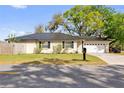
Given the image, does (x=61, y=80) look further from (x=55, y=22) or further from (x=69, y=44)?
(x=55, y=22)

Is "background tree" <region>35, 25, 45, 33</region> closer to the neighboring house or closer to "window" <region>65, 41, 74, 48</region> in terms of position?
the neighboring house

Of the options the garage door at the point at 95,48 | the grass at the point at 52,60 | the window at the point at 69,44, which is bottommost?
the grass at the point at 52,60

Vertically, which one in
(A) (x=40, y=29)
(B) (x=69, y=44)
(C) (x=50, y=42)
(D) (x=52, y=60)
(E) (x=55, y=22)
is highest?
(E) (x=55, y=22)

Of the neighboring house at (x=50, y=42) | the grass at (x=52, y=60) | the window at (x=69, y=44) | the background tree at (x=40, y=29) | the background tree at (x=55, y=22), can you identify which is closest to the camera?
the grass at (x=52, y=60)

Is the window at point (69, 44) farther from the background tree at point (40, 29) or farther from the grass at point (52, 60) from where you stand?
the background tree at point (40, 29)

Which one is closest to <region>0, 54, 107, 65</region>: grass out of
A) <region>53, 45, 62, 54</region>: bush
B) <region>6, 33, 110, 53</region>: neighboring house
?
<region>53, 45, 62, 54</region>: bush

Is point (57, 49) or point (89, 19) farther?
point (89, 19)

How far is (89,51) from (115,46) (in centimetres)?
756

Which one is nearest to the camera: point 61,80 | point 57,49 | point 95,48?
point 61,80

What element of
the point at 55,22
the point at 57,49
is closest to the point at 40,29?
the point at 55,22

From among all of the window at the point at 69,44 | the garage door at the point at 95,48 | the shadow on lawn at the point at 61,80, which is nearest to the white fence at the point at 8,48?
the window at the point at 69,44

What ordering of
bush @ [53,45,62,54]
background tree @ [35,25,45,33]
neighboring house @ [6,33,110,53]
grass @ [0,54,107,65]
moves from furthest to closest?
background tree @ [35,25,45,33], neighboring house @ [6,33,110,53], bush @ [53,45,62,54], grass @ [0,54,107,65]

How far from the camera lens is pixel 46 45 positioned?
37.0 meters

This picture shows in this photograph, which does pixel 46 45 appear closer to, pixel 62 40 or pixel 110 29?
pixel 62 40
